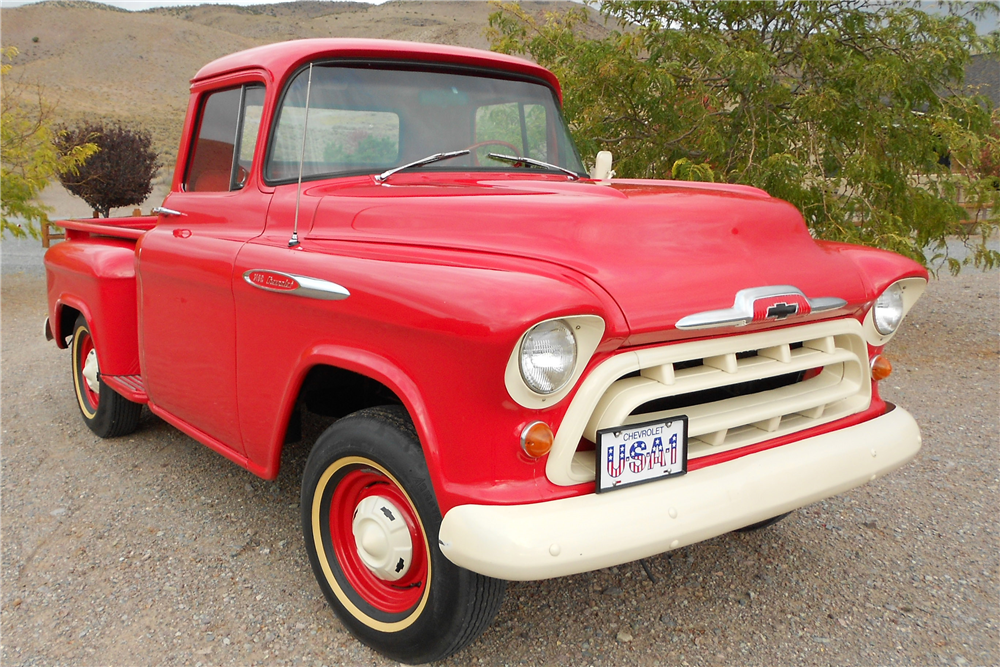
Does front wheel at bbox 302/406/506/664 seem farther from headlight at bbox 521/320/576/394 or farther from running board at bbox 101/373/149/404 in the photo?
running board at bbox 101/373/149/404

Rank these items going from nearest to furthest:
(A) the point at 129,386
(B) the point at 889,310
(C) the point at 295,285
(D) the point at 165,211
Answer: (C) the point at 295,285, (B) the point at 889,310, (D) the point at 165,211, (A) the point at 129,386

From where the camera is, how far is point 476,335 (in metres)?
1.73

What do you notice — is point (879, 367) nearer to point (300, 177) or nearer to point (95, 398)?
point (300, 177)

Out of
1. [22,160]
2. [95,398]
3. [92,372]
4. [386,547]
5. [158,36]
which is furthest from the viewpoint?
[158,36]

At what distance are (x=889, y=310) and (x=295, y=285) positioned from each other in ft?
6.50

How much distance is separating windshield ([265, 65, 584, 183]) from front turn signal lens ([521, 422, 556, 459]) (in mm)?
Result: 1349

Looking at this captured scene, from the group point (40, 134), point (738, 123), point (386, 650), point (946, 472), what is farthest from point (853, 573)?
point (40, 134)

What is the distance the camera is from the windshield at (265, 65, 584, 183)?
9.04 feet

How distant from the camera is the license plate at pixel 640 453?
1832 millimetres

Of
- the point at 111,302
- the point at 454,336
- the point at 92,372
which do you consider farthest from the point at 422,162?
the point at 92,372

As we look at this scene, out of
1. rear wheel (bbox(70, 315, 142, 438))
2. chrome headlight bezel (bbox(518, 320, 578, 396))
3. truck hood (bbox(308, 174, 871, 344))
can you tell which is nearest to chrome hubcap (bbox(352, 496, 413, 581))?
chrome headlight bezel (bbox(518, 320, 578, 396))

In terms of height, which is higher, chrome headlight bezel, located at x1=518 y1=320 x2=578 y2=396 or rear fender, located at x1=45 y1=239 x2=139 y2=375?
chrome headlight bezel, located at x1=518 y1=320 x2=578 y2=396

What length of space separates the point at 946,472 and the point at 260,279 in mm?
3493

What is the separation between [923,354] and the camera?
6422 millimetres
